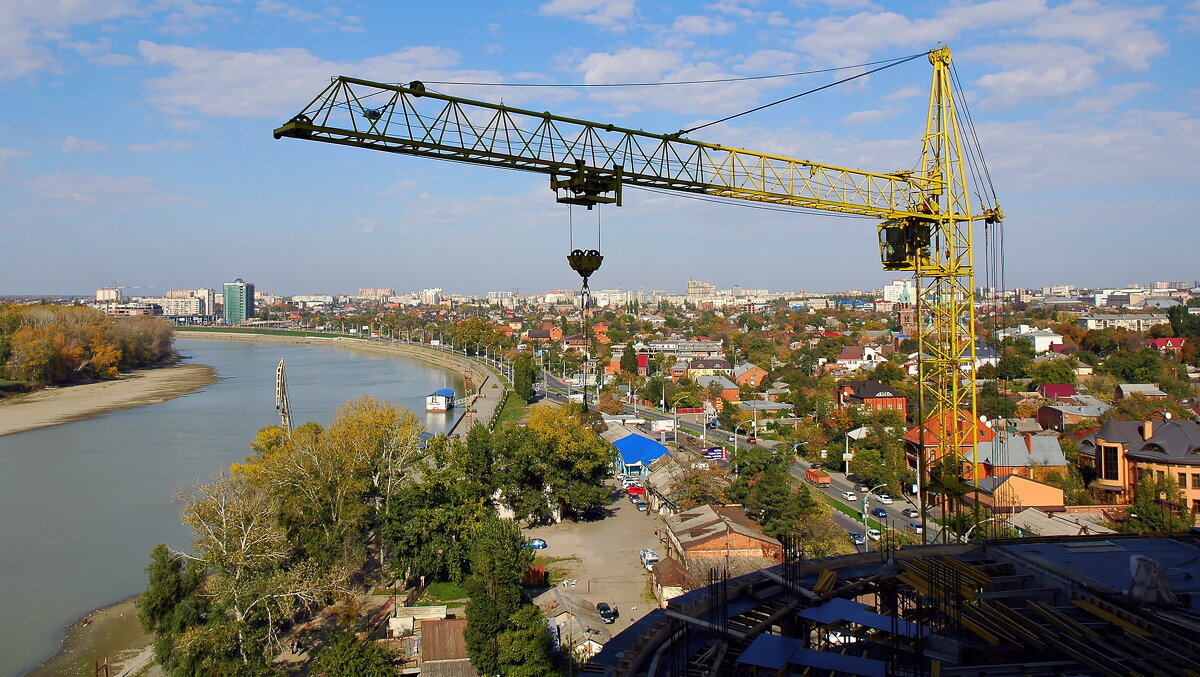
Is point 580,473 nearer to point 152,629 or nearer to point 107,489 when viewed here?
point 152,629

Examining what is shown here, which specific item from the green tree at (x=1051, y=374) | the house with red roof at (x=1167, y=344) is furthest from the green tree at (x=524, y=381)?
the house with red roof at (x=1167, y=344)

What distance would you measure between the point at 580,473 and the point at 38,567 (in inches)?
253

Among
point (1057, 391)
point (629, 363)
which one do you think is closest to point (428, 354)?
point (629, 363)

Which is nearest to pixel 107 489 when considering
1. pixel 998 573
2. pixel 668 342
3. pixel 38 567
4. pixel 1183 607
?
pixel 38 567

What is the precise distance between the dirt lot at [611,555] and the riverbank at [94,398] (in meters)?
15.2

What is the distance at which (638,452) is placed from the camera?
14766 millimetres

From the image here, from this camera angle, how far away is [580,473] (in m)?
11.5

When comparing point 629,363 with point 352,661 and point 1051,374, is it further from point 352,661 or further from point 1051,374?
point 352,661

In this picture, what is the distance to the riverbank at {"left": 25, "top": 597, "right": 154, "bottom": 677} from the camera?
748 cm

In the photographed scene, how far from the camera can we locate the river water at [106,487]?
29.3 ft

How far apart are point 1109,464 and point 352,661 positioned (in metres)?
10.7

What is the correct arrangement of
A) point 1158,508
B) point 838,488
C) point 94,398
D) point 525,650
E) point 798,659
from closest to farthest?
point 798,659
point 525,650
point 1158,508
point 838,488
point 94,398

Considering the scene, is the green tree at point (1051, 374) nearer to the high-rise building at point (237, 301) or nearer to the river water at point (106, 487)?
the river water at point (106, 487)

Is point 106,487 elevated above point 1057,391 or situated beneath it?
situated beneath
